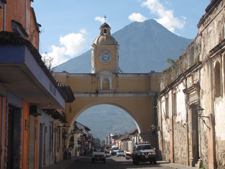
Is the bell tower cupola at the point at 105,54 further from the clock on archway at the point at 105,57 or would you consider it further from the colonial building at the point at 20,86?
the colonial building at the point at 20,86

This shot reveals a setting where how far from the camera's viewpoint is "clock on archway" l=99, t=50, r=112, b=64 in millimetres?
39656

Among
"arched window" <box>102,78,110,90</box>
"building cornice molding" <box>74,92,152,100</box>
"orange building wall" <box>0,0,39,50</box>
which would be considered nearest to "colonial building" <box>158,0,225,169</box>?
"orange building wall" <box>0,0,39,50</box>

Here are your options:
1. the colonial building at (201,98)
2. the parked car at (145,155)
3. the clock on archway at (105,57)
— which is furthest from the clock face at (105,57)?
the parked car at (145,155)

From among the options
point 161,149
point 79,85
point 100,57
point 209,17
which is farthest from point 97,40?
point 209,17

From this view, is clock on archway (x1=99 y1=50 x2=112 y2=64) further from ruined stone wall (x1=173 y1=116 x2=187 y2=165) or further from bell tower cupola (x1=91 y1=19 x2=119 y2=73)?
ruined stone wall (x1=173 y1=116 x2=187 y2=165)

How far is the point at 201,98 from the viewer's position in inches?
672

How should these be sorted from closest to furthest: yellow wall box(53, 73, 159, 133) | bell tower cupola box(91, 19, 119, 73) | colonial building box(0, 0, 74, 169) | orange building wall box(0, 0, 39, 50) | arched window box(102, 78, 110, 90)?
colonial building box(0, 0, 74, 169)
orange building wall box(0, 0, 39, 50)
yellow wall box(53, 73, 159, 133)
arched window box(102, 78, 110, 90)
bell tower cupola box(91, 19, 119, 73)

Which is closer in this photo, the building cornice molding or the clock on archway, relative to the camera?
the building cornice molding

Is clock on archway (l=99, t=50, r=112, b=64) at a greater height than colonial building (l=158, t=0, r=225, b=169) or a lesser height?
greater

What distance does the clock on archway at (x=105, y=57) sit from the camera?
3966 cm

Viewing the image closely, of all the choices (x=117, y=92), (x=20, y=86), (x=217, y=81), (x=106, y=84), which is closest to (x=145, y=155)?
(x=217, y=81)

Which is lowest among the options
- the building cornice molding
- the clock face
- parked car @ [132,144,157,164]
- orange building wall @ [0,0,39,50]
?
parked car @ [132,144,157,164]

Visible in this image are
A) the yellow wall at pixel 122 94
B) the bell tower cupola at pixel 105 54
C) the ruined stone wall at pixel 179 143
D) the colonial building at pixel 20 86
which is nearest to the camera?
the colonial building at pixel 20 86

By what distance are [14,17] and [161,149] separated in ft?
65.0
